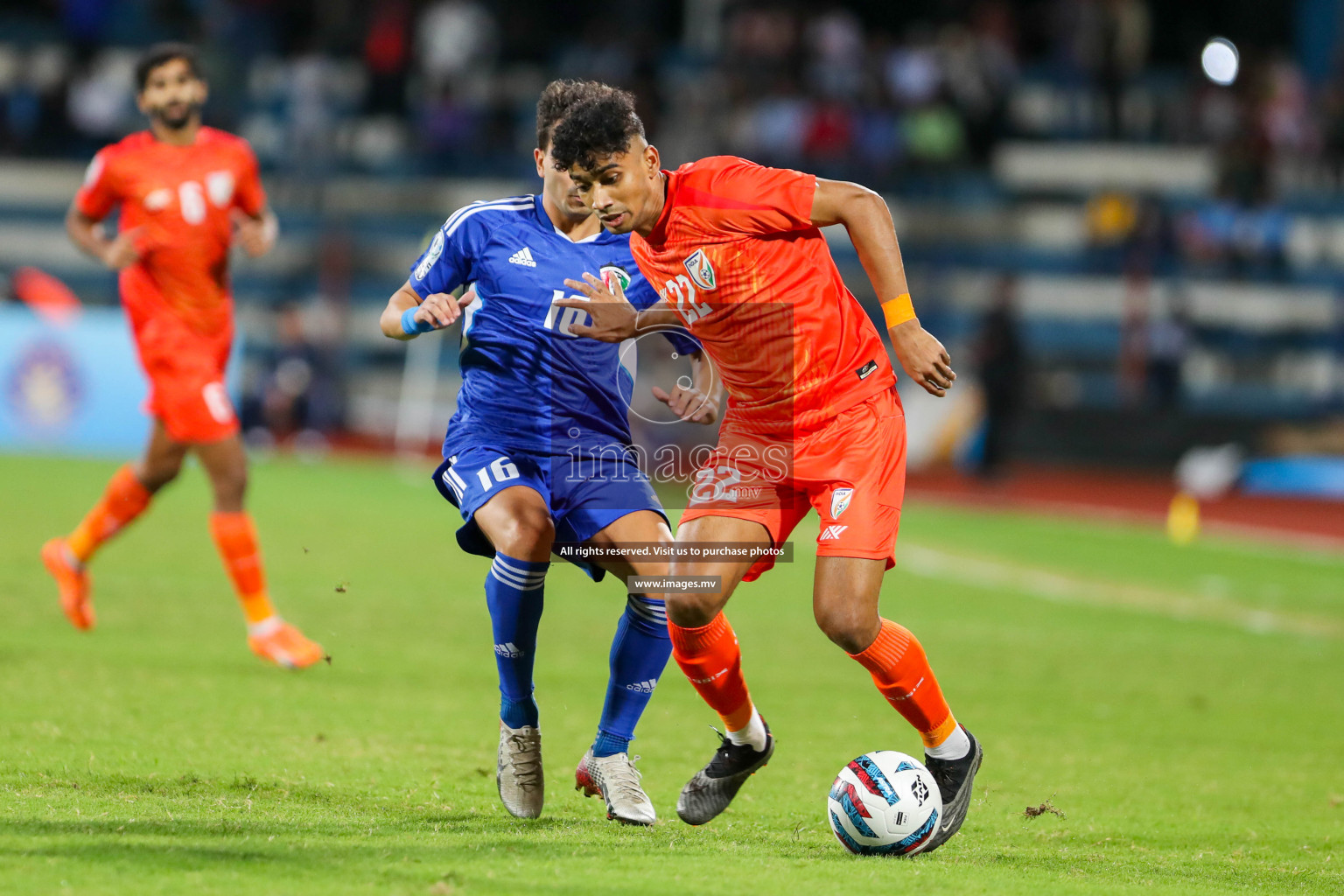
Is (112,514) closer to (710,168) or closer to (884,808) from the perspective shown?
(710,168)

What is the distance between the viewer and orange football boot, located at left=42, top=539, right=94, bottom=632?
26.6ft

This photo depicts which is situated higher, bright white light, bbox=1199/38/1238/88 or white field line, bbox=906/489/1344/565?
bright white light, bbox=1199/38/1238/88

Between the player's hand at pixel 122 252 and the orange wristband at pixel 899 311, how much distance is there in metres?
4.11

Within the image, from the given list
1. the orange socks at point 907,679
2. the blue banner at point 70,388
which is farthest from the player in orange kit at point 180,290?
the blue banner at point 70,388

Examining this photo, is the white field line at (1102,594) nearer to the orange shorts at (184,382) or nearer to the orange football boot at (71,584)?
the orange shorts at (184,382)

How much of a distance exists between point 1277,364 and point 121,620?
17.0 m

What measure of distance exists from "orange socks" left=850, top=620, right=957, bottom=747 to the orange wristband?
36.9 inches

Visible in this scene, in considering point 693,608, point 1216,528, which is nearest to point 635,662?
point 693,608

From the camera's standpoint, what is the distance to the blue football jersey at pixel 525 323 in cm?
545

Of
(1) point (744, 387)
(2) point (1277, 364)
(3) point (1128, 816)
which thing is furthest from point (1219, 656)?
(2) point (1277, 364)

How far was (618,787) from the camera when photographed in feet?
16.9

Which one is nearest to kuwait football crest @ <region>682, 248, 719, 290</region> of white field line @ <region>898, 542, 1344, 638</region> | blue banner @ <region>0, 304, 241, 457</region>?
white field line @ <region>898, 542, 1344, 638</region>

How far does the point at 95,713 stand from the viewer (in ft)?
20.5

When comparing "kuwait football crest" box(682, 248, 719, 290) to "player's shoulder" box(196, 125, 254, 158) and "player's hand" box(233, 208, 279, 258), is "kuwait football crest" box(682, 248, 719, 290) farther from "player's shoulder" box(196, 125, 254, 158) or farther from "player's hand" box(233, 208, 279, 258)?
"player's shoulder" box(196, 125, 254, 158)
